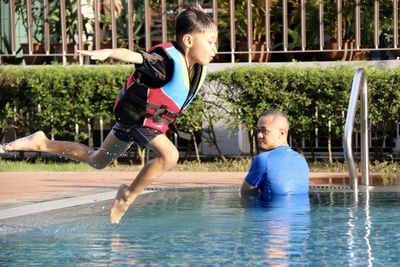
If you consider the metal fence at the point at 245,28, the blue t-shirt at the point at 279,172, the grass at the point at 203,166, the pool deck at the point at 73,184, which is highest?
the metal fence at the point at 245,28

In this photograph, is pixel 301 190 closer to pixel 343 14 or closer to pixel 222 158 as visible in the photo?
pixel 222 158

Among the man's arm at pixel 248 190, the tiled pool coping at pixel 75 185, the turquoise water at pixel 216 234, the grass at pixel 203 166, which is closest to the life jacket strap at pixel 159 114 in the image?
the turquoise water at pixel 216 234

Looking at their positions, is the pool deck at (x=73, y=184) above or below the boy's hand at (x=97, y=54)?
below

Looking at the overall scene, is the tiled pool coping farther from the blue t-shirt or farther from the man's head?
the man's head

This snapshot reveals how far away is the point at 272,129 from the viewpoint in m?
8.11

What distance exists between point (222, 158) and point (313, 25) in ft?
10.1

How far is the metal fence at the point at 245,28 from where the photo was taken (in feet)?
49.3

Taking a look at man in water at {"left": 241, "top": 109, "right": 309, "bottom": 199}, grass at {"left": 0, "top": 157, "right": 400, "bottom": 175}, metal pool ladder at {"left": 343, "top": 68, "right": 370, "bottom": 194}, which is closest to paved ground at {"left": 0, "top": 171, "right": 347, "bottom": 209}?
grass at {"left": 0, "top": 157, "right": 400, "bottom": 175}

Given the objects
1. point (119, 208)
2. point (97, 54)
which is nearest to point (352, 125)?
point (119, 208)

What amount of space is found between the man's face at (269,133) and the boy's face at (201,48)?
0.94 m

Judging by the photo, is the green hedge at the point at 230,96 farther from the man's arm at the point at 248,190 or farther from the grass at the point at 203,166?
the man's arm at the point at 248,190

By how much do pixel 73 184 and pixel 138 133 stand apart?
14.2 feet

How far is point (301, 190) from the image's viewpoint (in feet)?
27.9

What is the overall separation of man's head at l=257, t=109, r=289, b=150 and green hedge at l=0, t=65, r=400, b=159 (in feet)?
18.4
